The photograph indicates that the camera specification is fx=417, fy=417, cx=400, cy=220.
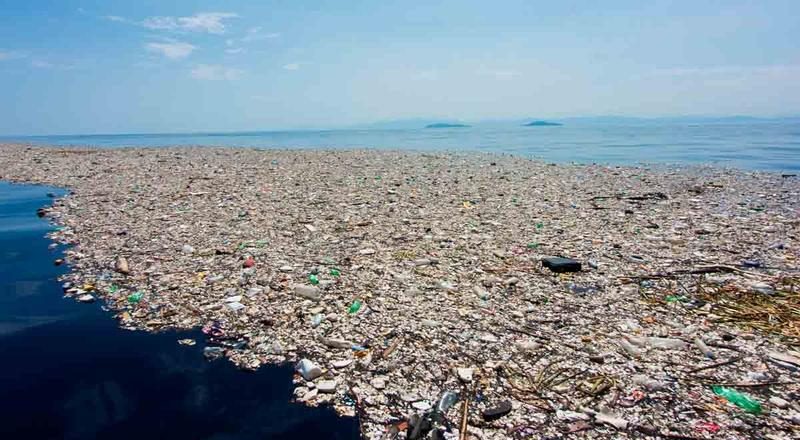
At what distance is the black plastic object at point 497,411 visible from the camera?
142 inches

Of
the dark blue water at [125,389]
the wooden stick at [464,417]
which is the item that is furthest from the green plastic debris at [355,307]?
the wooden stick at [464,417]

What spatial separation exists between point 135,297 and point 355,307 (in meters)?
3.30

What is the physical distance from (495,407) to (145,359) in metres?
3.78

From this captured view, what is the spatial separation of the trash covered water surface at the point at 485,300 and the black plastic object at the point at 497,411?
0.06ft

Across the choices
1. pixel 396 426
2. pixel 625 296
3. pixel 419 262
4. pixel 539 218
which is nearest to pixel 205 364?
pixel 396 426

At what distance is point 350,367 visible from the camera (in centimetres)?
438

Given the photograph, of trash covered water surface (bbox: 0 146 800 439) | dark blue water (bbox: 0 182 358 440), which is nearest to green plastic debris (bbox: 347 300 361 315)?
trash covered water surface (bbox: 0 146 800 439)

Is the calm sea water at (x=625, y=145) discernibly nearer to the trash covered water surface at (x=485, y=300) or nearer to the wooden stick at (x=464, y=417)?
the trash covered water surface at (x=485, y=300)

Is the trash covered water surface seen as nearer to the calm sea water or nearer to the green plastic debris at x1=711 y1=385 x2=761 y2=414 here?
the green plastic debris at x1=711 y1=385 x2=761 y2=414

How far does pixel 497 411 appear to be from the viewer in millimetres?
3654

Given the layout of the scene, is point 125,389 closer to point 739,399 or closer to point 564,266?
point 739,399

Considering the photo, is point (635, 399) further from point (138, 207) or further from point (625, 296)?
point (138, 207)

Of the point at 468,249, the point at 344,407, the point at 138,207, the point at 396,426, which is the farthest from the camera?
the point at 138,207

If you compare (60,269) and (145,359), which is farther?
(60,269)
